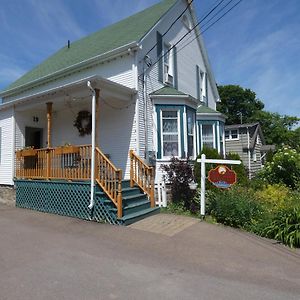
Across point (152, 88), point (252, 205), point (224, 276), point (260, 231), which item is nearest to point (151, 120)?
Result: point (152, 88)

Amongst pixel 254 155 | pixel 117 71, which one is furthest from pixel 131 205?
pixel 254 155

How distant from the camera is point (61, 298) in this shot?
4512mm

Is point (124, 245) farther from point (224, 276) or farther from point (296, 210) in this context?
point (296, 210)

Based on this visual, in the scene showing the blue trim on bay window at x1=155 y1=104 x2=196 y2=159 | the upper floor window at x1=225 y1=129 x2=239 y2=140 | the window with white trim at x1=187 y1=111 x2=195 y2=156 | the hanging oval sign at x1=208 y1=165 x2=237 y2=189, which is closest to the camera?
the hanging oval sign at x1=208 y1=165 x2=237 y2=189

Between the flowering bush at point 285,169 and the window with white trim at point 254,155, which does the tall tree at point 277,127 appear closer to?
the window with white trim at point 254,155

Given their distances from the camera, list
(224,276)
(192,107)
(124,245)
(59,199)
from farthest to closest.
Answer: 1. (192,107)
2. (59,199)
3. (124,245)
4. (224,276)

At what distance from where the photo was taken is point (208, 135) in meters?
16.4

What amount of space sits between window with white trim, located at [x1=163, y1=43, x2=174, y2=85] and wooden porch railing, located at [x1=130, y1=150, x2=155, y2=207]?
460cm

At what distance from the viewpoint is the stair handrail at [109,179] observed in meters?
9.23

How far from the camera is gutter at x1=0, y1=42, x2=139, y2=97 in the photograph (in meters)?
12.3

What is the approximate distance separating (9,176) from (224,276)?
10547mm

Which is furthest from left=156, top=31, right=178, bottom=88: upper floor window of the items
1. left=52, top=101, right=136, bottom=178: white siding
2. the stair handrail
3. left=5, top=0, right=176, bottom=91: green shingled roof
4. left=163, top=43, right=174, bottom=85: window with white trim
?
the stair handrail

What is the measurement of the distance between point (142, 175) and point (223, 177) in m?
2.78

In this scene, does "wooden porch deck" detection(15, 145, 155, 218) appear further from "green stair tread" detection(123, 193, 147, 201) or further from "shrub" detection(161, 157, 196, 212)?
"shrub" detection(161, 157, 196, 212)
